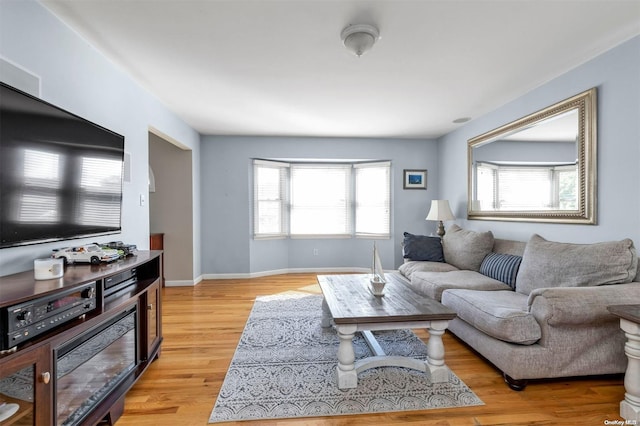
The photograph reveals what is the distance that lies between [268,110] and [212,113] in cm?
76

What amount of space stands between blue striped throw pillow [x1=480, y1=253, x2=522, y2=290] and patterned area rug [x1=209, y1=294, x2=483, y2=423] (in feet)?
3.60

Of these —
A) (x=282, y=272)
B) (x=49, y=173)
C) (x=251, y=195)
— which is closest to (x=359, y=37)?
(x=49, y=173)

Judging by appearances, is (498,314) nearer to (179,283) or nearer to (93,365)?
(93,365)

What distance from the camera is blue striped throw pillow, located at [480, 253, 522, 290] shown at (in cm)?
283

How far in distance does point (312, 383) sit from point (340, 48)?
97.2 inches

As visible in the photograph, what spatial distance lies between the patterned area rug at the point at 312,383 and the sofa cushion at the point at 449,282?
473 mm

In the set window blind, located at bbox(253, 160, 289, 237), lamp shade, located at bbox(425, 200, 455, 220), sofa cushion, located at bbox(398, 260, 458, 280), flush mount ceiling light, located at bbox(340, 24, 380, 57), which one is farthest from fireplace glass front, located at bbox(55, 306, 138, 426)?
lamp shade, located at bbox(425, 200, 455, 220)

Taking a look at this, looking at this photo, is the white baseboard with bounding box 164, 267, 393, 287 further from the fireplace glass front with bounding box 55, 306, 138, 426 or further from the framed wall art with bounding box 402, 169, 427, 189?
the fireplace glass front with bounding box 55, 306, 138, 426

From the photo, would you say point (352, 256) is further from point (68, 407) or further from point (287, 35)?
point (68, 407)

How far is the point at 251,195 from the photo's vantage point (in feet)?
16.4

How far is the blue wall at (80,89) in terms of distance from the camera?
62.1 inches

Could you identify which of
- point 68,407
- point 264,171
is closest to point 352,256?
point 264,171

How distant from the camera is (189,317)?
320 cm

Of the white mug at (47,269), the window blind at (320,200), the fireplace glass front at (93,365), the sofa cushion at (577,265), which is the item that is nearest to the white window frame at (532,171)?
the sofa cushion at (577,265)
